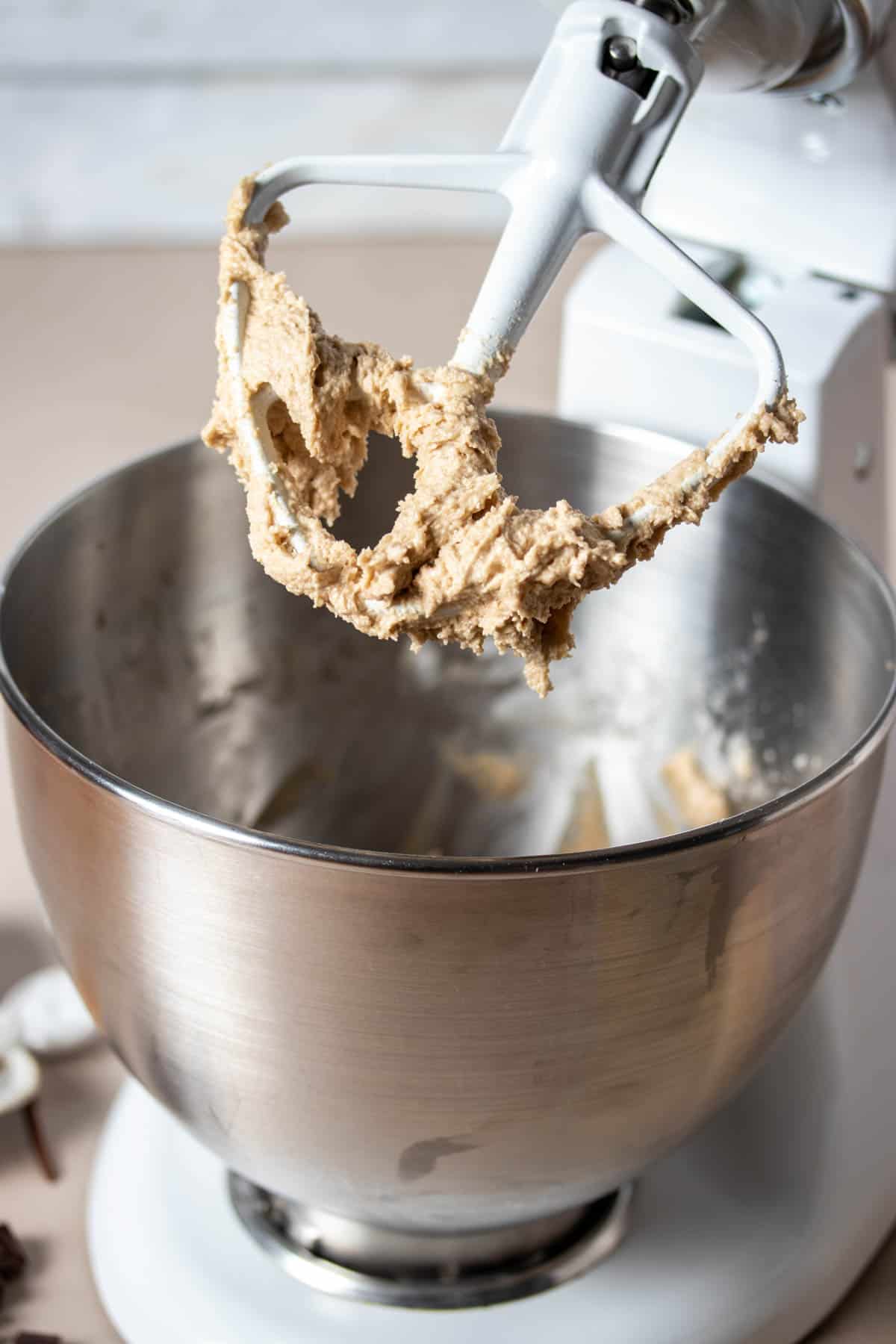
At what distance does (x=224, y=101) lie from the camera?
1589 millimetres

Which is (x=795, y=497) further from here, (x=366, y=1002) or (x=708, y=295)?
(x=366, y=1002)

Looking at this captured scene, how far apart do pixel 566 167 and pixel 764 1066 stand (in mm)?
364

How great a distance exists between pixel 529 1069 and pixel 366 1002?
0.17 ft

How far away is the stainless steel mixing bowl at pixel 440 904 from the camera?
0.46 meters

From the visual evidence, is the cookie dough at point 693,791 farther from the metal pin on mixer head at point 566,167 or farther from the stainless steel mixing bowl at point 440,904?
the metal pin on mixer head at point 566,167

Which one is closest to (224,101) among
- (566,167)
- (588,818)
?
(588,818)

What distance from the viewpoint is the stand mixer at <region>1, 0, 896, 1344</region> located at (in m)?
0.48

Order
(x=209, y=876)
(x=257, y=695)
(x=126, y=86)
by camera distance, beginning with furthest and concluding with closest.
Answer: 1. (x=126, y=86)
2. (x=257, y=695)
3. (x=209, y=876)

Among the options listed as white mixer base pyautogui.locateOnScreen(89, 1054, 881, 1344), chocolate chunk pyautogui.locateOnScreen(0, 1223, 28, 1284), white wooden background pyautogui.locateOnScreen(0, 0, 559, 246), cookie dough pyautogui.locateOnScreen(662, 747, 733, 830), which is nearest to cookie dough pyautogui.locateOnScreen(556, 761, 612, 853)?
cookie dough pyautogui.locateOnScreen(662, 747, 733, 830)

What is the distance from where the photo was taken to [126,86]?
1.59m

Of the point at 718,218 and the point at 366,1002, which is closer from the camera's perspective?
the point at 366,1002

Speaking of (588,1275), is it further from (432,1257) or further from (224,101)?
(224,101)

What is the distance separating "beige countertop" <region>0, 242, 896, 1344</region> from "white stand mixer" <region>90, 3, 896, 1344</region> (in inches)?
5.7

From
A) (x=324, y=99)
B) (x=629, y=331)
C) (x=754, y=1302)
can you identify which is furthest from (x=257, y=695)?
(x=324, y=99)
